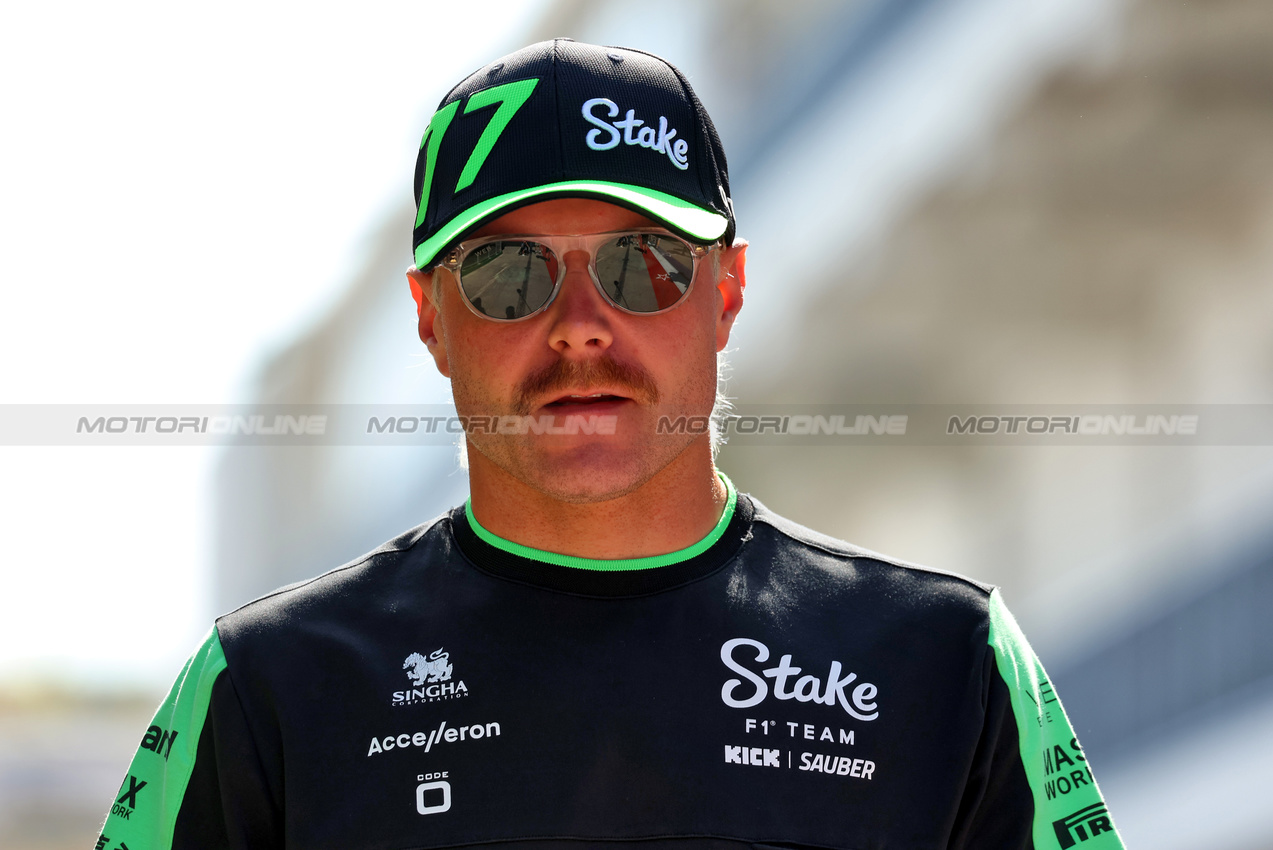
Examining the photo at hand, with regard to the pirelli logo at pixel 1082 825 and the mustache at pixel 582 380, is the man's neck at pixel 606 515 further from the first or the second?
the pirelli logo at pixel 1082 825

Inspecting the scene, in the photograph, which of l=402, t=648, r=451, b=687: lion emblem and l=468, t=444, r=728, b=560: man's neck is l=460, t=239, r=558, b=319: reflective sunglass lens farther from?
l=402, t=648, r=451, b=687: lion emblem

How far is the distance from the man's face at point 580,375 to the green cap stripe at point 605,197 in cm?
4

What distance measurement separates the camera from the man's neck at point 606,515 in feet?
4.81

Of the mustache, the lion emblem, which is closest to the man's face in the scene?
the mustache

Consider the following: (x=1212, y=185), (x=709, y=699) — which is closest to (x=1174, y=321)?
(x=1212, y=185)

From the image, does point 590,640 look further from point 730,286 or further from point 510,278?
point 730,286

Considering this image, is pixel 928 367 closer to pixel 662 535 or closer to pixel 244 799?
pixel 662 535

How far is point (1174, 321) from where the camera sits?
578 cm

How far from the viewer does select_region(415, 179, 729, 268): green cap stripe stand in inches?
55.5

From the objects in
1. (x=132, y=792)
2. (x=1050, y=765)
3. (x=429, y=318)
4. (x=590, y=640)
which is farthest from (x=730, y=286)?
(x=132, y=792)

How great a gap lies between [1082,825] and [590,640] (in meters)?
0.77

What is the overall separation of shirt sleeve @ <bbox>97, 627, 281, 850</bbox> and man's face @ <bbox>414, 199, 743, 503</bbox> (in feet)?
1.70

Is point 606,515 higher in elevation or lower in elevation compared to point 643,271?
lower

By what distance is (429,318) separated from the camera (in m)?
1.62
